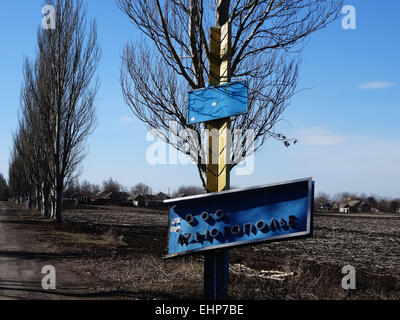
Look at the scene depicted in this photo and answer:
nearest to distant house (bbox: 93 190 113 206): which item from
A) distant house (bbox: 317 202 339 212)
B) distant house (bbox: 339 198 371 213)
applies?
distant house (bbox: 317 202 339 212)

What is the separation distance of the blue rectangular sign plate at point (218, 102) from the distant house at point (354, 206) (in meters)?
95.9

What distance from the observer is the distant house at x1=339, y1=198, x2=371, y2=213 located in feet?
316

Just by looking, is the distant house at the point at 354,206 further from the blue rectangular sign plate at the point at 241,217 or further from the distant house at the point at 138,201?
the blue rectangular sign plate at the point at 241,217

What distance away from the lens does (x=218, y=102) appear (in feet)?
18.9

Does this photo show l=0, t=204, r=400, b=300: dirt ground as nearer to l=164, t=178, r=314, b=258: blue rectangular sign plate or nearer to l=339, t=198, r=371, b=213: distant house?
l=164, t=178, r=314, b=258: blue rectangular sign plate

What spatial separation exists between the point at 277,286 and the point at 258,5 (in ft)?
17.3

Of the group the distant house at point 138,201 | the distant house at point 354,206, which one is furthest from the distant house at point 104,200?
the distant house at point 354,206

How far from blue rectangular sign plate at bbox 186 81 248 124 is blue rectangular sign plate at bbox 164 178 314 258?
116 cm

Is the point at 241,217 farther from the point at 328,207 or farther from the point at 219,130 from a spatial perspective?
the point at 328,207

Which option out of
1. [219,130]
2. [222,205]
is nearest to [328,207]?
[219,130]

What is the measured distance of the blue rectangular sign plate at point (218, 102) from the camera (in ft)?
18.0
